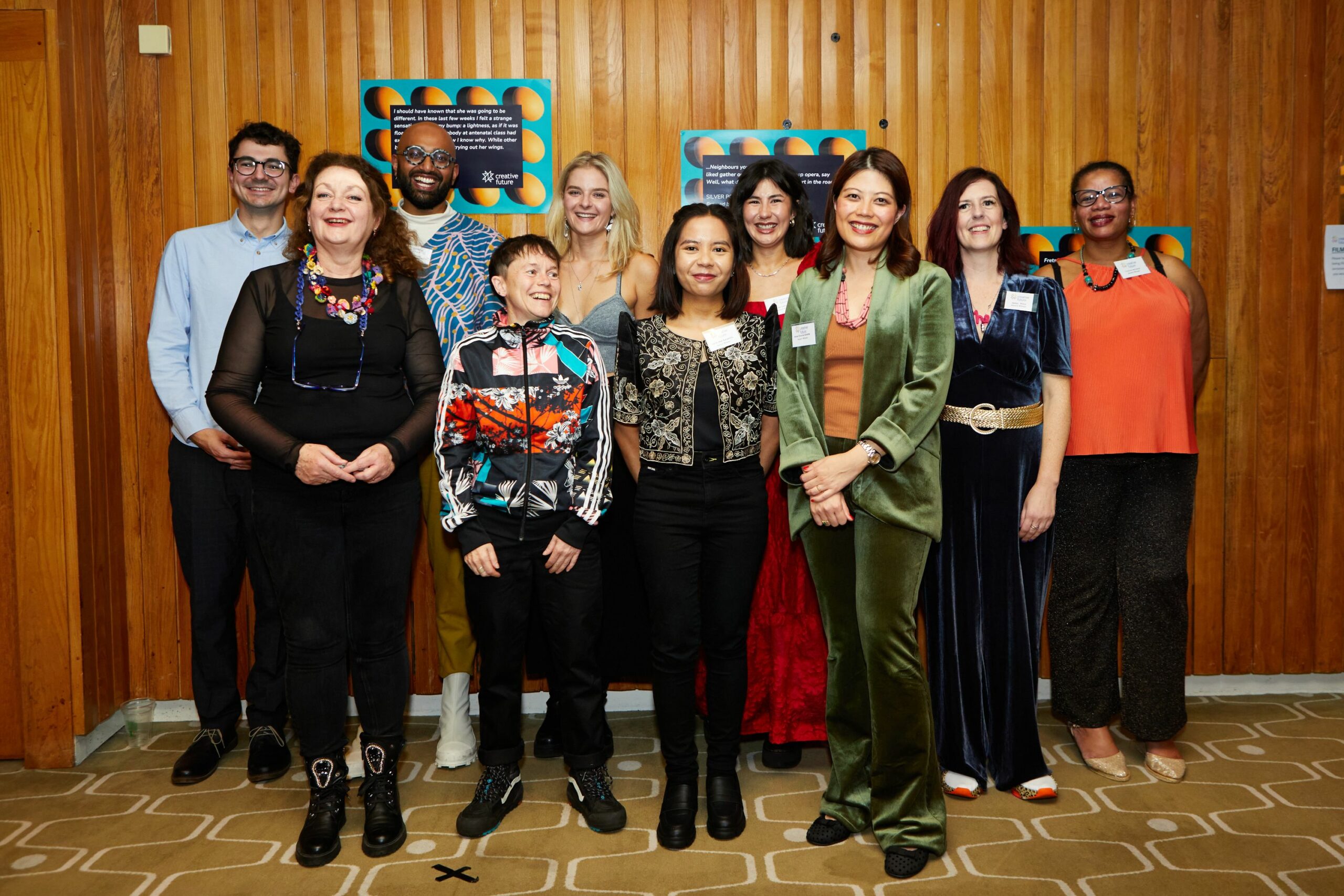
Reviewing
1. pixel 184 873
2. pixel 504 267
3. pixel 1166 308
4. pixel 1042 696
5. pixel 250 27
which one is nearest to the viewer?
pixel 184 873

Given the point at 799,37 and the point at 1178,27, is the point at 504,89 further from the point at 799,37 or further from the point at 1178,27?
the point at 1178,27

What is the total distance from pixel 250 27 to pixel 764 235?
2.10 metres

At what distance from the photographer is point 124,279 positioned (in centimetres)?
338

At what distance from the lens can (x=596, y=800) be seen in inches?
102

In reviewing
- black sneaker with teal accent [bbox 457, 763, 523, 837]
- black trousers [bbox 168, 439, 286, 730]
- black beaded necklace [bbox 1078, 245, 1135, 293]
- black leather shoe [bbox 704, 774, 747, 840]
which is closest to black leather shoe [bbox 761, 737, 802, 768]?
black leather shoe [bbox 704, 774, 747, 840]

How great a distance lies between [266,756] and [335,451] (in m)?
1.20

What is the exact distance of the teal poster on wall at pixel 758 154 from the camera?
3.46 m

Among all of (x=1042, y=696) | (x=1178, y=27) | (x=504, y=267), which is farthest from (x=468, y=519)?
(x=1178, y=27)

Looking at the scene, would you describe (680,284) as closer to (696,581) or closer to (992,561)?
(696,581)

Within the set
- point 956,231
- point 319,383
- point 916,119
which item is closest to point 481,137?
point 319,383

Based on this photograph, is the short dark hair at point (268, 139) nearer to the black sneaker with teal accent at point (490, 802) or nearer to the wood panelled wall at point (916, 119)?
the wood panelled wall at point (916, 119)

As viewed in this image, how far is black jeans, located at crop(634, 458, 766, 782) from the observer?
7.95 feet

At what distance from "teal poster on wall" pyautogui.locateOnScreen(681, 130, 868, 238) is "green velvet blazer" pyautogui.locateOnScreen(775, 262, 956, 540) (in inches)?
47.7

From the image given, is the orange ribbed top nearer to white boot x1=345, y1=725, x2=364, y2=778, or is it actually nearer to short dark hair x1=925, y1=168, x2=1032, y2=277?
short dark hair x1=925, y1=168, x2=1032, y2=277
